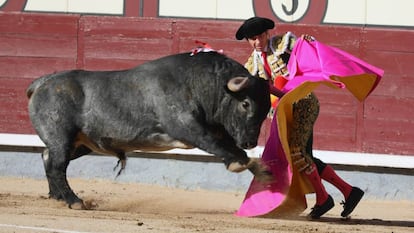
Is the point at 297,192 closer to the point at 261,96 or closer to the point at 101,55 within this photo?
the point at 261,96

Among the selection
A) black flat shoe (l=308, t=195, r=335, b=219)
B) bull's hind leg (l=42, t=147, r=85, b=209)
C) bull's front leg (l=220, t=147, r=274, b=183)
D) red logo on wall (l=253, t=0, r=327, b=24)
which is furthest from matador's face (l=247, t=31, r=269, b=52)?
red logo on wall (l=253, t=0, r=327, b=24)

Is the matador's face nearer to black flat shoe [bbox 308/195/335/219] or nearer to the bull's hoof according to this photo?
the bull's hoof

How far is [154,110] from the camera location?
22.7ft

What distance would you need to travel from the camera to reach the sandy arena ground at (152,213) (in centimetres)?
602

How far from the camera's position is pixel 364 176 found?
8.84 m

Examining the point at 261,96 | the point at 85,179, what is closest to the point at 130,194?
the point at 85,179

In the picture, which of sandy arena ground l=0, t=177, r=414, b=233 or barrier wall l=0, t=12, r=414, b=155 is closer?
sandy arena ground l=0, t=177, r=414, b=233

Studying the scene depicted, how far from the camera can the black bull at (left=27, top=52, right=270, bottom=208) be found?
6719 millimetres

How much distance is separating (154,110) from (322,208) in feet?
3.63

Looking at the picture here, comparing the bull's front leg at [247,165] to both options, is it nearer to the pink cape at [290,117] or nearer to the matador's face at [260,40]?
the pink cape at [290,117]

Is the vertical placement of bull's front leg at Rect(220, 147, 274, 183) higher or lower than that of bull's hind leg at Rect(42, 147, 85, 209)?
higher

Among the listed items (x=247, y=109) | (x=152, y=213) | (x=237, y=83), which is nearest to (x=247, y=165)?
(x=247, y=109)

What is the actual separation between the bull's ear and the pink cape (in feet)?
0.80

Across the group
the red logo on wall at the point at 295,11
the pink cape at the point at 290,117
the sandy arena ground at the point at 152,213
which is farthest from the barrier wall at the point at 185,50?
the pink cape at the point at 290,117
